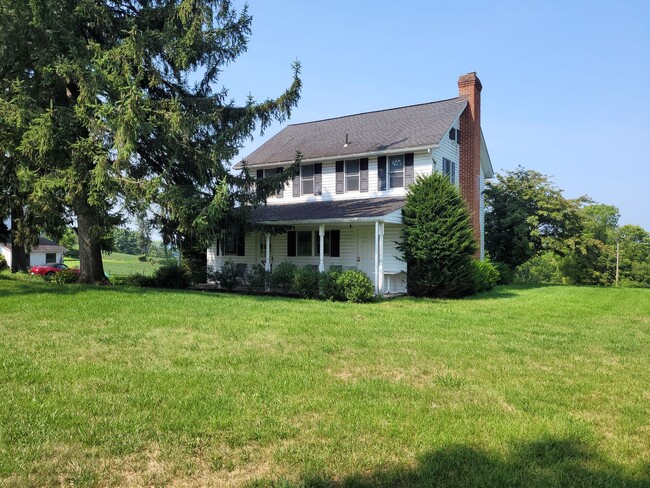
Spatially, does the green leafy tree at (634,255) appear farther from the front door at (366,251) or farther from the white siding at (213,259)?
the white siding at (213,259)

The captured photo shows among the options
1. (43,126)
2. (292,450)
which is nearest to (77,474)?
(292,450)

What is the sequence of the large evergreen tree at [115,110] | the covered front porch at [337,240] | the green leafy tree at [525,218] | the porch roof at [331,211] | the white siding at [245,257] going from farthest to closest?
1. the green leafy tree at [525,218]
2. the white siding at [245,257]
3. the covered front porch at [337,240]
4. the porch roof at [331,211]
5. the large evergreen tree at [115,110]

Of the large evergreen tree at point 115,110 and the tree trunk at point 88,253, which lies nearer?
the large evergreen tree at point 115,110

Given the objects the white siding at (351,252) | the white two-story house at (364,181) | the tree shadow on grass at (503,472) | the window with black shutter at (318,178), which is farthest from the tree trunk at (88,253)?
the tree shadow on grass at (503,472)

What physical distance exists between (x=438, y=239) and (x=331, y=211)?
4.19 meters

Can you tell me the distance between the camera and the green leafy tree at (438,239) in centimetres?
1552

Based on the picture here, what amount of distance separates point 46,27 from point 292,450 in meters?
15.5

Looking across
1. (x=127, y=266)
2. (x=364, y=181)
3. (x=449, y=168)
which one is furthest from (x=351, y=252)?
(x=127, y=266)

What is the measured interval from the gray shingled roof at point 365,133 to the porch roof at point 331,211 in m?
2.03

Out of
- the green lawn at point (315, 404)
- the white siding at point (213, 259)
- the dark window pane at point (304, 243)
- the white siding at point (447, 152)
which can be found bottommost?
the green lawn at point (315, 404)

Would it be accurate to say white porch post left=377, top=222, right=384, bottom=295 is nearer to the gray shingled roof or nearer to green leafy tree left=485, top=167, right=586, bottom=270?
the gray shingled roof

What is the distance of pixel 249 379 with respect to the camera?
5320mm

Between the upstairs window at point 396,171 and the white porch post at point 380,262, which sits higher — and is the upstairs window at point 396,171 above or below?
above

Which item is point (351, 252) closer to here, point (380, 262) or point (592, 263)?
point (380, 262)
